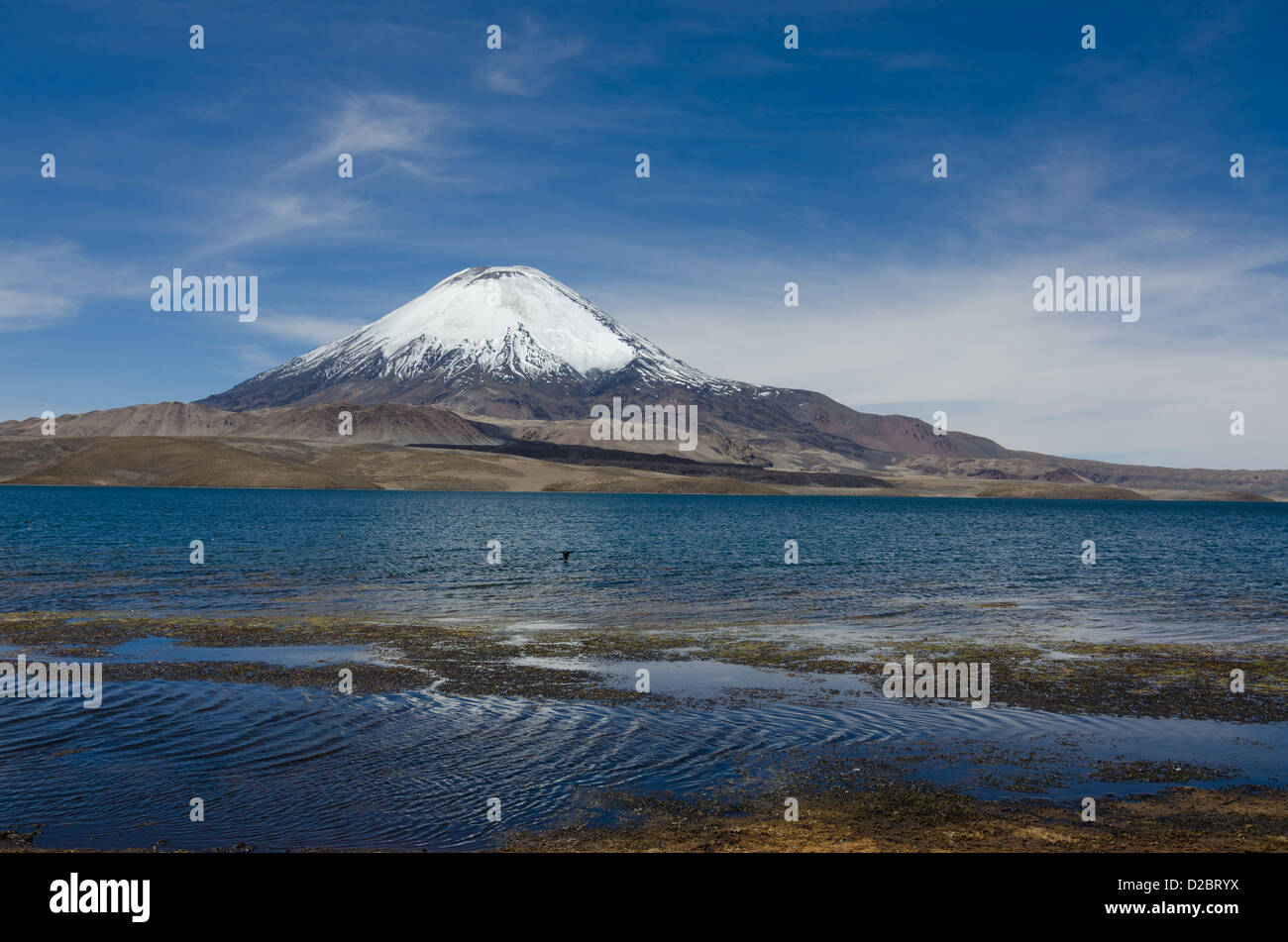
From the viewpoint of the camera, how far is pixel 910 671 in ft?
82.4

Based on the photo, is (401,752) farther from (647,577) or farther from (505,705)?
(647,577)

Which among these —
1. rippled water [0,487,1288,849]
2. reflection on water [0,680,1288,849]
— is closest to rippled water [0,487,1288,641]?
rippled water [0,487,1288,849]

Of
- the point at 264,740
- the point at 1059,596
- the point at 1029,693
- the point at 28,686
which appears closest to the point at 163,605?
the point at 28,686

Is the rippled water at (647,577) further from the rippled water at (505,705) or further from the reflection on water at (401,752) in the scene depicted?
the reflection on water at (401,752)

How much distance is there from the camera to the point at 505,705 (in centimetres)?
2033

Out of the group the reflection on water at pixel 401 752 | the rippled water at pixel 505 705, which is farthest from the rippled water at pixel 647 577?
the reflection on water at pixel 401 752

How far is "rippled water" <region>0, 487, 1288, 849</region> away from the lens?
13.5 metres

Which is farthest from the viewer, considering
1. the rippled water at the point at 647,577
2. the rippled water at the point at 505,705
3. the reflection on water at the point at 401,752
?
the rippled water at the point at 647,577

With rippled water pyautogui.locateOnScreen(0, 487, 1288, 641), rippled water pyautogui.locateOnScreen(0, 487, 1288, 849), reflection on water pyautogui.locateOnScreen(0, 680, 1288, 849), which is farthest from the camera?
rippled water pyautogui.locateOnScreen(0, 487, 1288, 641)

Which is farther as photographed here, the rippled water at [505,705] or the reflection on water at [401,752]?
the rippled water at [505,705]

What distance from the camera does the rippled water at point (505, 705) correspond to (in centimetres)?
1354

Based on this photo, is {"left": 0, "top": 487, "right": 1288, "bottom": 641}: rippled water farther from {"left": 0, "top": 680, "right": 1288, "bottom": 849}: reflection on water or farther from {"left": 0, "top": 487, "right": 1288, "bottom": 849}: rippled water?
{"left": 0, "top": 680, "right": 1288, "bottom": 849}: reflection on water

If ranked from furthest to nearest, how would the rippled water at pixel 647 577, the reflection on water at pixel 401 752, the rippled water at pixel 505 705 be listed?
the rippled water at pixel 647 577 < the rippled water at pixel 505 705 < the reflection on water at pixel 401 752
